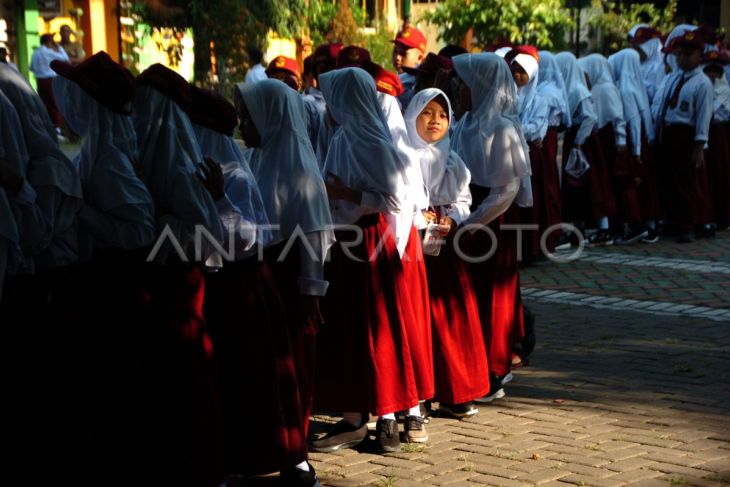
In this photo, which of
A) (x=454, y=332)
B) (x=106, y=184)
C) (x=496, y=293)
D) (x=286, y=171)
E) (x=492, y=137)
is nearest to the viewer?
(x=106, y=184)

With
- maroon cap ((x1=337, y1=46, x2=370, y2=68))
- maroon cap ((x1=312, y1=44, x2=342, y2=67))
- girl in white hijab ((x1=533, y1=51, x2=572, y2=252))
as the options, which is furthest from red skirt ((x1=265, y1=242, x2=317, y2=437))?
girl in white hijab ((x1=533, y1=51, x2=572, y2=252))

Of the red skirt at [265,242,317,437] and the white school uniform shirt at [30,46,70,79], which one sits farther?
the white school uniform shirt at [30,46,70,79]

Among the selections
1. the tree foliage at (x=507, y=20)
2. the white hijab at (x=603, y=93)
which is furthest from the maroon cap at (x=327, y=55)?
the tree foliage at (x=507, y=20)

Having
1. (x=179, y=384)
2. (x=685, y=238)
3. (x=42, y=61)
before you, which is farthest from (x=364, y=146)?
(x=42, y=61)

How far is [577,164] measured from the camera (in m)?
12.3

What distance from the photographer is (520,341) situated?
711 cm

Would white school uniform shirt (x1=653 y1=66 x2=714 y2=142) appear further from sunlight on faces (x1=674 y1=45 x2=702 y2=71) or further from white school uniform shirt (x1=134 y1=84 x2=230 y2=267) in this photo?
white school uniform shirt (x1=134 y1=84 x2=230 y2=267)

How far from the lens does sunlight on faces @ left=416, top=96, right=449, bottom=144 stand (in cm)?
620

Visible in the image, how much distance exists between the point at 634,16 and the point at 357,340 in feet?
78.2

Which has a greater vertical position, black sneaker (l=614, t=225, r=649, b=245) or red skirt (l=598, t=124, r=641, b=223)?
red skirt (l=598, t=124, r=641, b=223)

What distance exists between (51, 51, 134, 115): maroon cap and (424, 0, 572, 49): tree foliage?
64.4 ft

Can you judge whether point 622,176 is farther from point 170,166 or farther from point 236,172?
point 170,166

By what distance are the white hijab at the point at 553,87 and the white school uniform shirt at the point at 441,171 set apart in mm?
5181

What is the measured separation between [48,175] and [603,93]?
30.3 ft
